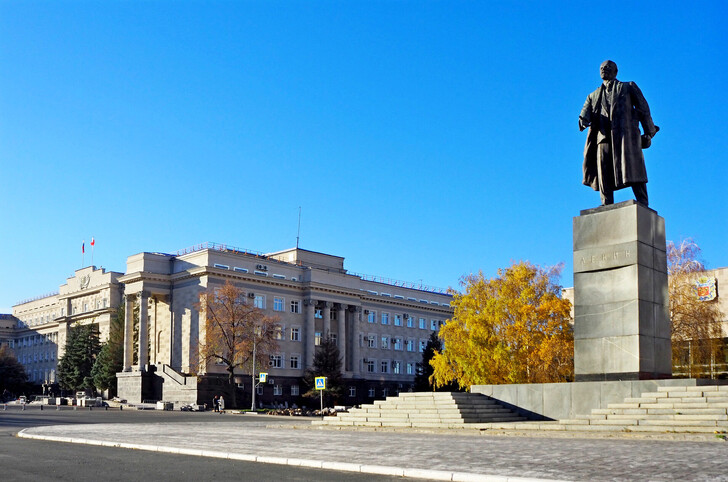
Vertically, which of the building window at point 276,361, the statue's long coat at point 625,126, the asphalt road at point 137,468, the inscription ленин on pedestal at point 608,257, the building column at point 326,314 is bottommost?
the building window at point 276,361

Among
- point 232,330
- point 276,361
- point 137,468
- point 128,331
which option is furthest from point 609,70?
Answer: point 128,331

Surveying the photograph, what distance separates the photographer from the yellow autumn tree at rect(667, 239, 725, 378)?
4366 centimetres

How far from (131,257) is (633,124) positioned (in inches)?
3022

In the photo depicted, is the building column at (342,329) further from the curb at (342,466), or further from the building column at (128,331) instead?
the curb at (342,466)

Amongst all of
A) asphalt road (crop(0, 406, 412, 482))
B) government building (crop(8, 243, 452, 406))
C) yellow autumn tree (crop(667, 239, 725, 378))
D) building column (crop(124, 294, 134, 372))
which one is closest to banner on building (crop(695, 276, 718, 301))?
yellow autumn tree (crop(667, 239, 725, 378))

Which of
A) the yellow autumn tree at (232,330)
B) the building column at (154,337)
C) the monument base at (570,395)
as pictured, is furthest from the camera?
the building column at (154,337)

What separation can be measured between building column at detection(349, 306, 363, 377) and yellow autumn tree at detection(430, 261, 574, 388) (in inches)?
1592

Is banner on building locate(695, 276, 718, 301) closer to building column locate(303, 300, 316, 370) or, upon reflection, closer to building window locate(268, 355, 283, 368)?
building column locate(303, 300, 316, 370)

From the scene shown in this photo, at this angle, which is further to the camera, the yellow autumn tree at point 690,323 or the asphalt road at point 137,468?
the yellow autumn tree at point 690,323

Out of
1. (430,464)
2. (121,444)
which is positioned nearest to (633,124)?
(430,464)

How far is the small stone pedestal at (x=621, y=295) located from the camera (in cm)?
2161

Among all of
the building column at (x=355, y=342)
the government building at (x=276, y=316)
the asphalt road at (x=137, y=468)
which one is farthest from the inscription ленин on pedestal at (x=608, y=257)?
the building column at (x=355, y=342)

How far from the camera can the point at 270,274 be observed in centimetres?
8944

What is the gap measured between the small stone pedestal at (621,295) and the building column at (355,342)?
2950 inches
